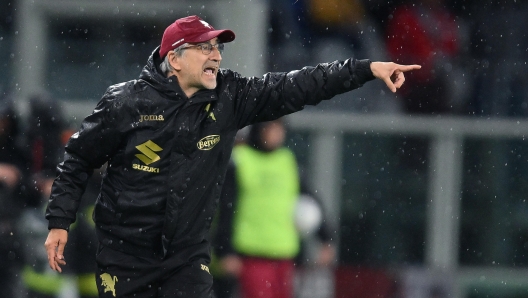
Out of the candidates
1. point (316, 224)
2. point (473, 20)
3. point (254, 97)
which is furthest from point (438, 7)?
point (254, 97)

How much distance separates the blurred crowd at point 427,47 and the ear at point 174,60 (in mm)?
5480

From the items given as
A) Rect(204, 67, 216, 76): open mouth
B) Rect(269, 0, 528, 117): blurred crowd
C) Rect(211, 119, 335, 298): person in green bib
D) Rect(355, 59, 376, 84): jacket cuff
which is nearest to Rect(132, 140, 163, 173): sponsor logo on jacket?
Rect(204, 67, 216, 76): open mouth

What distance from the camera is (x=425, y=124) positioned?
11.0 m

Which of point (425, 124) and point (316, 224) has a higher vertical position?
point (425, 124)

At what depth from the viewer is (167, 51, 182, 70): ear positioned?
17.6ft

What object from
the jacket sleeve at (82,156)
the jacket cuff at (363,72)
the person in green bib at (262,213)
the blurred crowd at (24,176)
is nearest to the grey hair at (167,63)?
the jacket sleeve at (82,156)

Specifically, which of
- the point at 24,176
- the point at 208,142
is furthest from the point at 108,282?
the point at 24,176

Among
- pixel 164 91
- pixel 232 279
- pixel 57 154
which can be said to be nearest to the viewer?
pixel 164 91

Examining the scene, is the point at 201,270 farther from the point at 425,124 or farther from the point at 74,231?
the point at 425,124

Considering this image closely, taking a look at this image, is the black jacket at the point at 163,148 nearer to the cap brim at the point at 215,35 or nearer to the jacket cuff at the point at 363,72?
the jacket cuff at the point at 363,72

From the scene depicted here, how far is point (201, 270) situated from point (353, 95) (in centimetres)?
582

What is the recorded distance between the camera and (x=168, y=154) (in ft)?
17.3

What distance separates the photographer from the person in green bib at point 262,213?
835cm

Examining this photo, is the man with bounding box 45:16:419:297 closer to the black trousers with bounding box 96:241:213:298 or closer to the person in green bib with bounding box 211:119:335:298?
the black trousers with bounding box 96:241:213:298
